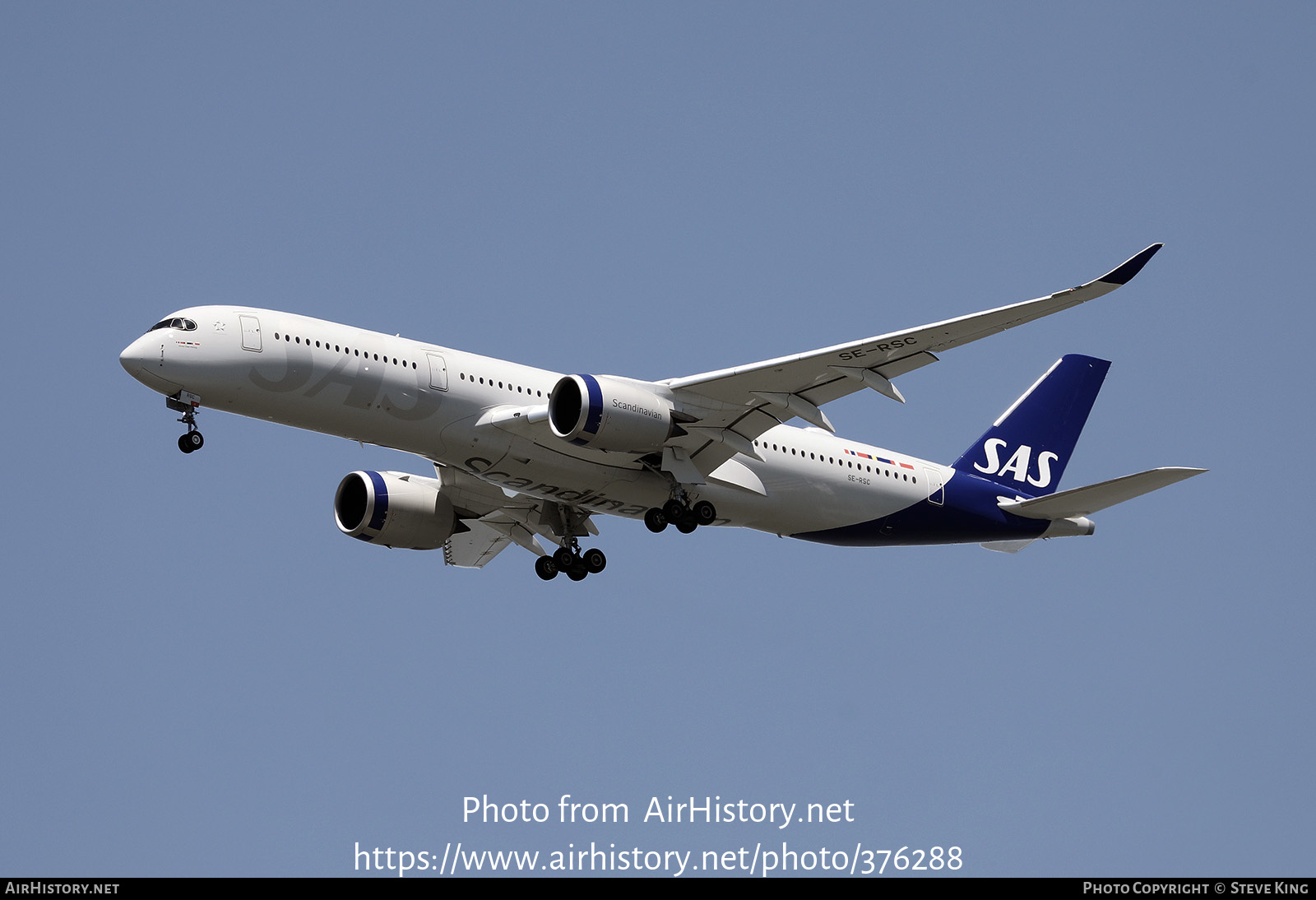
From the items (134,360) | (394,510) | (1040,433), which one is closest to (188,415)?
(134,360)

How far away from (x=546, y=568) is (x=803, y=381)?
8.95m

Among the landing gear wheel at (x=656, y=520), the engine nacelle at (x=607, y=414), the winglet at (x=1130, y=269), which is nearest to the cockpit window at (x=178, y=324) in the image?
the engine nacelle at (x=607, y=414)

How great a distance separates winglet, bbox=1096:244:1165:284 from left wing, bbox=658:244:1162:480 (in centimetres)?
52

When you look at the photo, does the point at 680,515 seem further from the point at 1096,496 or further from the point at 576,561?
the point at 1096,496

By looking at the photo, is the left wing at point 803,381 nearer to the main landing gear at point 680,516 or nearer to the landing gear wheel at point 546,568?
the main landing gear at point 680,516

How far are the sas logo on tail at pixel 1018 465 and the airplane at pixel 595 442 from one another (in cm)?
7

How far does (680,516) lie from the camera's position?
3522cm

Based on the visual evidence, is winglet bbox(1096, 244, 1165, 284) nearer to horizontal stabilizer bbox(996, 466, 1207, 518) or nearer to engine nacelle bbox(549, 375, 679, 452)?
horizontal stabilizer bbox(996, 466, 1207, 518)

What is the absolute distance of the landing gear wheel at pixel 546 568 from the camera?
1523 inches

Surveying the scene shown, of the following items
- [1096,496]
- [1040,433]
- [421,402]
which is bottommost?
[421,402]

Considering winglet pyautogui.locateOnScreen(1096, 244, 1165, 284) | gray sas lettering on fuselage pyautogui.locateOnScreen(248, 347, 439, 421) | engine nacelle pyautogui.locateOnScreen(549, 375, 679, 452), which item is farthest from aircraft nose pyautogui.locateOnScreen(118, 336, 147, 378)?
winglet pyautogui.locateOnScreen(1096, 244, 1165, 284)

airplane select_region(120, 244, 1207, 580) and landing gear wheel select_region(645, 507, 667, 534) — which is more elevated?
airplane select_region(120, 244, 1207, 580)

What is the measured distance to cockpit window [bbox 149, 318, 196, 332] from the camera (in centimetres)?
3184
